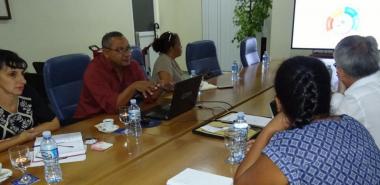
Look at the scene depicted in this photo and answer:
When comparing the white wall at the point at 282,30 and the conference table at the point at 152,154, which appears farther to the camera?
the white wall at the point at 282,30

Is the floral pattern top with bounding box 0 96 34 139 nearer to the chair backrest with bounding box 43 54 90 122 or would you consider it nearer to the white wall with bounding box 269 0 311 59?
the chair backrest with bounding box 43 54 90 122

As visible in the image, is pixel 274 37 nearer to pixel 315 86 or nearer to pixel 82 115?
pixel 82 115

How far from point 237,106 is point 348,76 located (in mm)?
778

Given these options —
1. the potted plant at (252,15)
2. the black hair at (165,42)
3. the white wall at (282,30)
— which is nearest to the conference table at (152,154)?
the black hair at (165,42)

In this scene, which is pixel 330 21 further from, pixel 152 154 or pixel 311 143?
pixel 311 143

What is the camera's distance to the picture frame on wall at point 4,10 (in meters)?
3.38

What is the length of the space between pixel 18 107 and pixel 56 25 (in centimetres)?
237

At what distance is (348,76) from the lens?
1.75 metres

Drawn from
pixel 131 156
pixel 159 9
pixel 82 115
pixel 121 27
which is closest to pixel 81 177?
pixel 131 156

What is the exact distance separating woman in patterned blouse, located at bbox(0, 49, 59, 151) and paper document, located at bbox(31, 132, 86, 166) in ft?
0.61

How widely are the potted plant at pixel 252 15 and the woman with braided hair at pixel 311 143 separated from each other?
14.5 feet

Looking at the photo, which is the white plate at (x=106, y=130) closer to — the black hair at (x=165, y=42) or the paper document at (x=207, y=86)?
the paper document at (x=207, y=86)

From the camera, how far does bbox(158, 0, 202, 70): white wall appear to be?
641 cm

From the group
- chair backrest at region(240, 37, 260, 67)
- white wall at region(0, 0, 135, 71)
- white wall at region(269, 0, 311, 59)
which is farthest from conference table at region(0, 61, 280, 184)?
white wall at region(269, 0, 311, 59)
